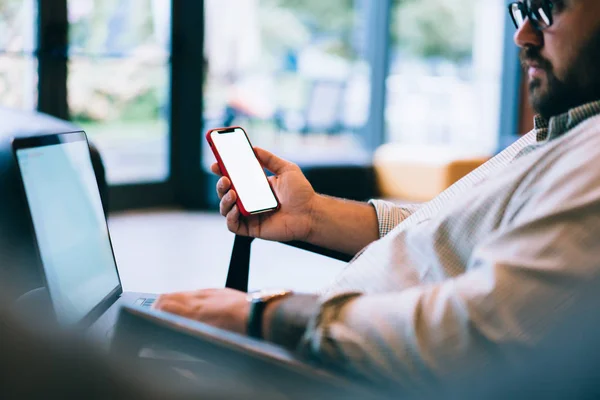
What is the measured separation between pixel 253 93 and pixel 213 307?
5.43 meters

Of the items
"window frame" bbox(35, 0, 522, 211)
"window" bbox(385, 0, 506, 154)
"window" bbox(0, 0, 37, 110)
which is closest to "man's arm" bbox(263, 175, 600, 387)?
"window" bbox(0, 0, 37, 110)

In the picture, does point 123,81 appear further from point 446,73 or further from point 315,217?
point 315,217

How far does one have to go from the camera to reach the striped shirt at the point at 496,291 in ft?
3.01

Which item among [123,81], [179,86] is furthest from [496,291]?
[179,86]

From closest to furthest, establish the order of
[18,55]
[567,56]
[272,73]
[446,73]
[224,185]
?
[567,56]
[224,185]
[18,55]
[272,73]
[446,73]

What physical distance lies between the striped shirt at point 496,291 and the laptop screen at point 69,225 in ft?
1.26

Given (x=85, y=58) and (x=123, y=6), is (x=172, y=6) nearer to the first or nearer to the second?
(x=123, y=6)

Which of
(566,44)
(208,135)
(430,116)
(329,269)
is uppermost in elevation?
(566,44)

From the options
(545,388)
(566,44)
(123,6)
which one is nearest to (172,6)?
(123,6)

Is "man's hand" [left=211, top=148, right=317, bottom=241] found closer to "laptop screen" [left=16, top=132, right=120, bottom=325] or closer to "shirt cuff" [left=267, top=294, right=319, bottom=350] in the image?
"laptop screen" [left=16, top=132, right=120, bottom=325]

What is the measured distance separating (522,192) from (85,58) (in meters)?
4.60

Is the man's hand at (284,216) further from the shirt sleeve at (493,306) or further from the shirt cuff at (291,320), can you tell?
the shirt sleeve at (493,306)

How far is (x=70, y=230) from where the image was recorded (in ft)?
4.02

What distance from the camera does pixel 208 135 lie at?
1.60m
